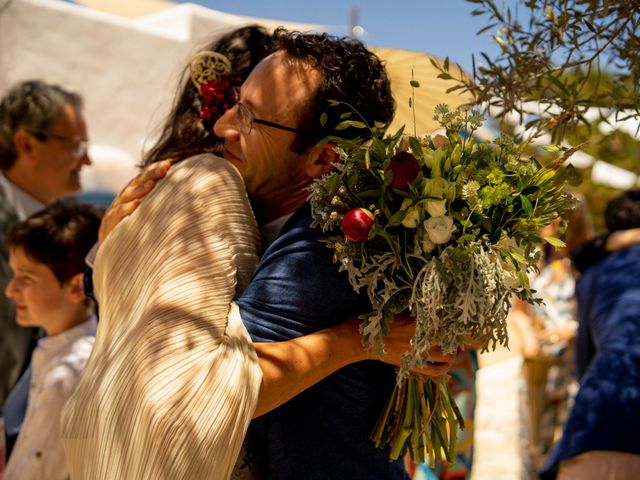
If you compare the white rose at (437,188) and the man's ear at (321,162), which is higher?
the white rose at (437,188)

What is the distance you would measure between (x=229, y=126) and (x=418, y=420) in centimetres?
90

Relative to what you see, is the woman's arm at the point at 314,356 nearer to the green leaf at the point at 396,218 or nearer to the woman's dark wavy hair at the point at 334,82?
the green leaf at the point at 396,218

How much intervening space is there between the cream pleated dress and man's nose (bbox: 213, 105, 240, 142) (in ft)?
0.56

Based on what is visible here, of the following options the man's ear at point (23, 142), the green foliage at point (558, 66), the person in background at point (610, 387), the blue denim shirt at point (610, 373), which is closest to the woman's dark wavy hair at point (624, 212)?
the person in background at point (610, 387)

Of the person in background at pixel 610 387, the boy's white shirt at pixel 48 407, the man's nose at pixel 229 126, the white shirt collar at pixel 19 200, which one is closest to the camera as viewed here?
the man's nose at pixel 229 126

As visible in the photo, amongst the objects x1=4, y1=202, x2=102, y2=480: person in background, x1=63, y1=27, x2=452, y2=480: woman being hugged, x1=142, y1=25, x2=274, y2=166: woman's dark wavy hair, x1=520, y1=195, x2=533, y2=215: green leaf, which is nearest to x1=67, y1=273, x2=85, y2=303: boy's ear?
x1=4, y1=202, x2=102, y2=480: person in background

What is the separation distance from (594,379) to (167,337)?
258 centimetres

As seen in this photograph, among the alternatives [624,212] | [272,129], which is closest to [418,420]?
[272,129]

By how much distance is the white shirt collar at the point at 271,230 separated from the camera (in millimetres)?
2129

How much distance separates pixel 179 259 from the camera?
182 cm

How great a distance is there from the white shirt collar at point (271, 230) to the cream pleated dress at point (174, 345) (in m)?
0.08

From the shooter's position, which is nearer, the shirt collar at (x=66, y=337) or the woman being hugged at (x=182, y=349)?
the woman being hugged at (x=182, y=349)

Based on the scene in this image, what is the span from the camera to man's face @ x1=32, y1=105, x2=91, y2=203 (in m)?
4.52

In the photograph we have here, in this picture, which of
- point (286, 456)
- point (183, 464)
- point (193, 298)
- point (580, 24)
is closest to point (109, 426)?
point (183, 464)
